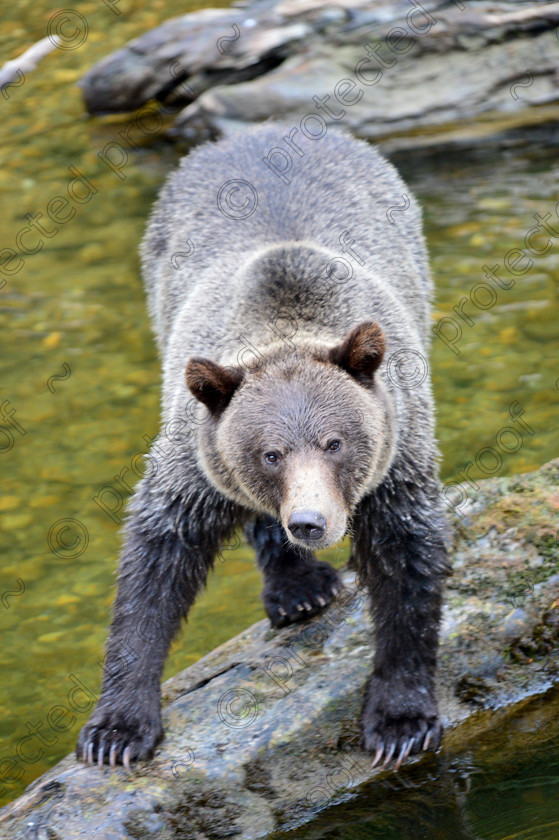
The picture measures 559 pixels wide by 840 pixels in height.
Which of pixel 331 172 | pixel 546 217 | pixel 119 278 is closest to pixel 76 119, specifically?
pixel 119 278

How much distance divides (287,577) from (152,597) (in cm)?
131

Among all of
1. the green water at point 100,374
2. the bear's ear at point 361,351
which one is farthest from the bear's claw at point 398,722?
the bear's ear at point 361,351

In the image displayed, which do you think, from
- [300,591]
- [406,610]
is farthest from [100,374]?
[406,610]

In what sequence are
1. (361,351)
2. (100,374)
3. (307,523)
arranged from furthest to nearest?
(100,374), (361,351), (307,523)

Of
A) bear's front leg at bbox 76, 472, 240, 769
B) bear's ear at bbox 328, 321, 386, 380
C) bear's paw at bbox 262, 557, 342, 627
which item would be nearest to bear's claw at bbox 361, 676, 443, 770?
bear's paw at bbox 262, 557, 342, 627

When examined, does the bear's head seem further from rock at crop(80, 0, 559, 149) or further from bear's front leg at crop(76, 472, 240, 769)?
rock at crop(80, 0, 559, 149)

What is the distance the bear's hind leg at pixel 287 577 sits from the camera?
7.15 metres

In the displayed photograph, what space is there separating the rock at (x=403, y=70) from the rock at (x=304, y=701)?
327 inches

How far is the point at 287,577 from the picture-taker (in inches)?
294

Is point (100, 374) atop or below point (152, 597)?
below

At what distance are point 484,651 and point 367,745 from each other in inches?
36.1

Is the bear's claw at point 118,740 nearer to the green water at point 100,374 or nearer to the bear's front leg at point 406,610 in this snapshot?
the green water at point 100,374

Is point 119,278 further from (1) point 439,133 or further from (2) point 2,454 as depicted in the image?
(1) point 439,133

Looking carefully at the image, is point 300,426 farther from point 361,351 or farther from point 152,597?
point 152,597
